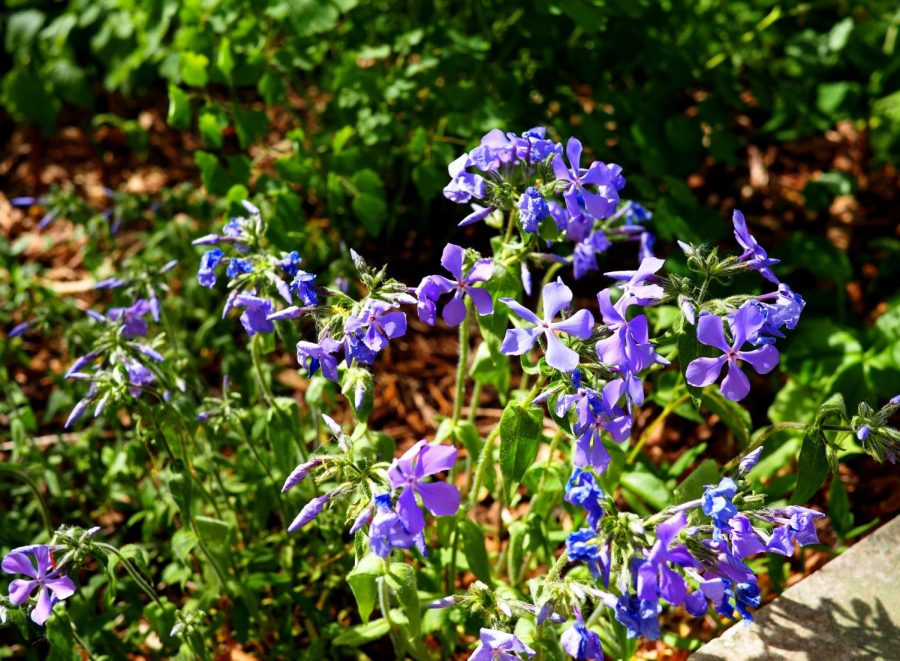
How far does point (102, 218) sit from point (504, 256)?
2.34 metres

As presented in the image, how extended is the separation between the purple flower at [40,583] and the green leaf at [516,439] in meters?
1.12

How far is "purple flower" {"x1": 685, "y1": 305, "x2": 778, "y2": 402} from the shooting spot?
1.95 metres

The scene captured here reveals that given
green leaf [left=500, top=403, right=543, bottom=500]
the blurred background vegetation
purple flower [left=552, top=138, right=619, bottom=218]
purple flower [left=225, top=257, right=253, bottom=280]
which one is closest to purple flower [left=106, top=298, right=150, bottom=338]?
the blurred background vegetation

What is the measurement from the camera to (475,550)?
2586mm

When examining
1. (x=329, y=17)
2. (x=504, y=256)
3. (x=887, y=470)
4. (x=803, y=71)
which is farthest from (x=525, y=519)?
(x=803, y=71)

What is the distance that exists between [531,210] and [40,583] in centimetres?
155

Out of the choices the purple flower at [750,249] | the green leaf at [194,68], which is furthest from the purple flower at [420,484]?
the green leaf at [194,68]

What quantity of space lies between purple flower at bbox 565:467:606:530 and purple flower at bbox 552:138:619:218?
0.72 m

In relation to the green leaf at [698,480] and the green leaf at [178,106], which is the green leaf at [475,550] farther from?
the green leaf at [178,106]

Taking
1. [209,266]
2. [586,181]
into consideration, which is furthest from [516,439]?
[209,266]

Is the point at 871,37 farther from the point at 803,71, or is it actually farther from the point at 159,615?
the point at 159,615

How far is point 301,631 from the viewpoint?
326cm

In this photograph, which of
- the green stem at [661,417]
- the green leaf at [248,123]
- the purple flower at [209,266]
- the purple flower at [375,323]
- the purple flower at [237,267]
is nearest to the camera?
the purple flower at [375,323]

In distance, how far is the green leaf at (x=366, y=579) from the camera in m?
2.25
